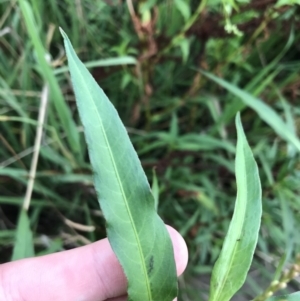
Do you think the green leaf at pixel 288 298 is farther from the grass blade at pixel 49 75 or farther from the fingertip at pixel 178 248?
the grass blade at pixel 49 75

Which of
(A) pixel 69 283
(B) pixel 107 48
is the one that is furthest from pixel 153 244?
(B) pixel 107 48

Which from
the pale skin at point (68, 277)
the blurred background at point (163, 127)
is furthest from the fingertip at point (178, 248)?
the blurred background at point (163, 127)

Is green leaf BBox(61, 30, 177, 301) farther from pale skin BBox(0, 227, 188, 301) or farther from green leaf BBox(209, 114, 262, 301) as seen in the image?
pale skin BBox(0, 227, 188, 301)

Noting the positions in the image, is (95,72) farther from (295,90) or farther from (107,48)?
(295,90)

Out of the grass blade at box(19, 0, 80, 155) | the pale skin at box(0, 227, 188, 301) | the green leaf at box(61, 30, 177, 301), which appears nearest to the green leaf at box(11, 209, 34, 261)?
the pale skin at box(0, 227, 188, 301)

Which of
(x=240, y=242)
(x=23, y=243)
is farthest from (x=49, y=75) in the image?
(x=240, y=242)
